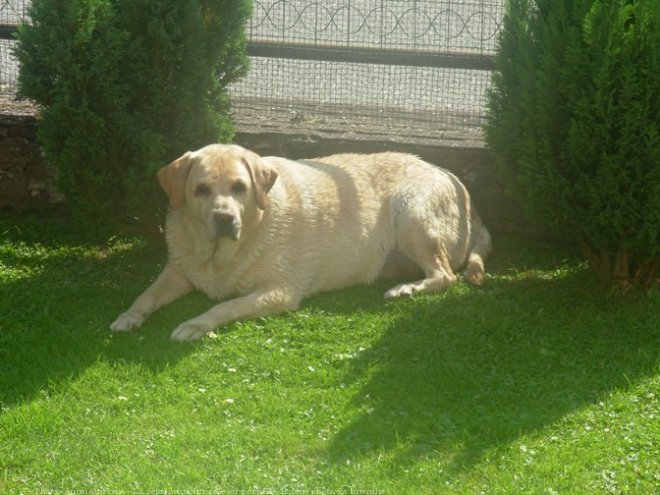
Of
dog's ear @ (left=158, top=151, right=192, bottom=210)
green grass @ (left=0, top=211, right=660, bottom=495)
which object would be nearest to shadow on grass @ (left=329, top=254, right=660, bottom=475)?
green grass @ (left=0, top=211, right=660, bottom=495)

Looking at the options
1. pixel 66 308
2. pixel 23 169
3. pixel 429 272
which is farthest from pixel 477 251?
pixel 23 169

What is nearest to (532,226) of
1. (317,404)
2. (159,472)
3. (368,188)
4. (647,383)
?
(368,188)

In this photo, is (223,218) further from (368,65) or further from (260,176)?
(368,65)

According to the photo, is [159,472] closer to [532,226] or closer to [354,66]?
[532,226]

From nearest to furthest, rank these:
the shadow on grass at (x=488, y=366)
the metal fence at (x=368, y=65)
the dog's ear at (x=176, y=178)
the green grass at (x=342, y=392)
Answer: the green grass at (x=342, y=392) → the shadow on grass at (x=488, y=366) → the dog's ear at (x=176, y=178) → the metal fence at (x=368, y=65)

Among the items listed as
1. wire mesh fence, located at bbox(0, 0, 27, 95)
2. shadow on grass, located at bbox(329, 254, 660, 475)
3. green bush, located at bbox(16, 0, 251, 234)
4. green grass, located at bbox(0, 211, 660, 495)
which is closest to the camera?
green grass, located at bbox(0, 211, 660, 495)

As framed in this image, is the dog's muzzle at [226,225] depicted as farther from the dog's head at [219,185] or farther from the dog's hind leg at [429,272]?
the dog's hind leg at [429,272]

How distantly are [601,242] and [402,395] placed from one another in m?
2.06

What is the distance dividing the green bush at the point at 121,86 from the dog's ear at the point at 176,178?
0.54 metres

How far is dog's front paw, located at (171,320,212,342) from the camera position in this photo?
273 inches

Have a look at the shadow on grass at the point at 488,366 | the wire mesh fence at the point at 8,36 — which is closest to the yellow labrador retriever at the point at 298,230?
the shadow on grass at the point at 488,366

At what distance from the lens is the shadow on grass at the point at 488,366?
565 centimetres

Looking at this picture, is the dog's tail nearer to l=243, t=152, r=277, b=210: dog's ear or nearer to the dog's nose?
l=243, t=152, r=277, b=210: dog's ear

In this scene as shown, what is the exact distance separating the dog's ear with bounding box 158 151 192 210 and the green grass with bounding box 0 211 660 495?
0.79m
